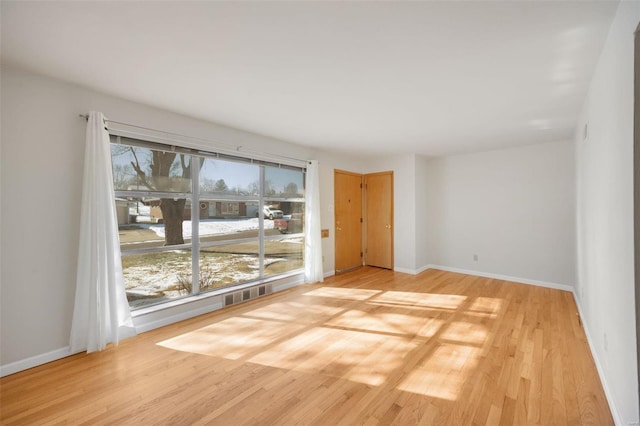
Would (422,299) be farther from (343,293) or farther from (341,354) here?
(341,354)

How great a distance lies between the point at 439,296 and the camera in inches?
152

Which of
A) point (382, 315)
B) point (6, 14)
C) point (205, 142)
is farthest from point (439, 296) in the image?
point (6, 14)

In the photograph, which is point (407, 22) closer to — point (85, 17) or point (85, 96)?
point (85, 17)

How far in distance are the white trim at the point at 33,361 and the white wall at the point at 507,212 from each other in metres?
5.67

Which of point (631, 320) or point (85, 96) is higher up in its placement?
point (85, 96)

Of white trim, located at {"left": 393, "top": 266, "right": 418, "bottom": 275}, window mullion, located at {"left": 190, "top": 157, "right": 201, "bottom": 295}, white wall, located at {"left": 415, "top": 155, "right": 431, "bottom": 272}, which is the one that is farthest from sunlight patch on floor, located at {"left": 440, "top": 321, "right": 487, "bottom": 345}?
window mullion, located at {"left": 190, "top": 157, "right": 201, "bottom": 295}

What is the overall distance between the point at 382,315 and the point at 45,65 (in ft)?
12.8

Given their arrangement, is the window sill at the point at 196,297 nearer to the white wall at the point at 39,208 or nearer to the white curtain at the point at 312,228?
the white curtain at the point at 312,228

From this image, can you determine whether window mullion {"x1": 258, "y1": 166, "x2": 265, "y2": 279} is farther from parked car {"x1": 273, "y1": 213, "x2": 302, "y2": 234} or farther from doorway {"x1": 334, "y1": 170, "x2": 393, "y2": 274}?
doorway {"x1": 334, "y1": 170, "x2": 393, "y2": 274}

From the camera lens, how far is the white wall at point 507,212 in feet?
13.7

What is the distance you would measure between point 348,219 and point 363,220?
1.82 feet

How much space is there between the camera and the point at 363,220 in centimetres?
596

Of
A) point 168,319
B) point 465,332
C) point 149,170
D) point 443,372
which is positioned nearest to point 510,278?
point 465,332

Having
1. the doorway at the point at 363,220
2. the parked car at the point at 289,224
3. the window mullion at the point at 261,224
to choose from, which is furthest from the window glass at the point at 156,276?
the doorway at the point at 363,220
